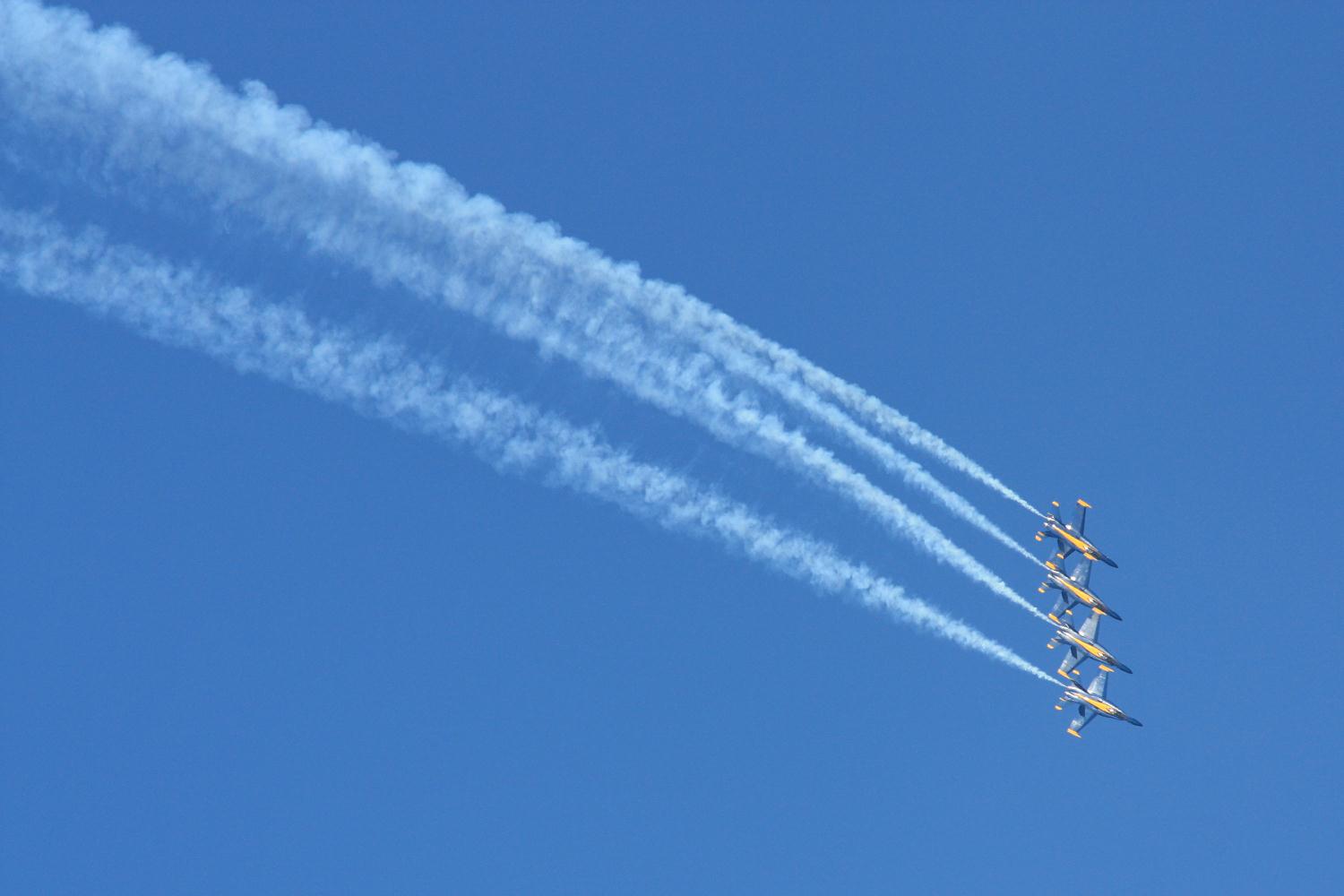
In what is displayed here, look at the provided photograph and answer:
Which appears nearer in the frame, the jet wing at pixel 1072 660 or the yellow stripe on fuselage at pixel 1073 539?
the yellow stripe on fuselage at pixel 1073 539

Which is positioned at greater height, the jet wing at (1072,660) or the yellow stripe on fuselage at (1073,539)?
the yellow stripe on fuselage at (1073,539)

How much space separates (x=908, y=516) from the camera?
51781mm

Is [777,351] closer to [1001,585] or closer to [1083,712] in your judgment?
[1001,585]

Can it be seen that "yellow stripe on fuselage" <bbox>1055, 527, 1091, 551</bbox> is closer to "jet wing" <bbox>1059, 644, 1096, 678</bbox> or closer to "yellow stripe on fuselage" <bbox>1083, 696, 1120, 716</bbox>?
"jet wing" <bbox>1059, 644, 1096, 678</bbox>

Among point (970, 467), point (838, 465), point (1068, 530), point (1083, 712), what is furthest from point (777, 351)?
point (1083, 712)

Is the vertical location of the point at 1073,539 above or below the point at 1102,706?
above

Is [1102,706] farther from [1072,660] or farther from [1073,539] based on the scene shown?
[1073,539]

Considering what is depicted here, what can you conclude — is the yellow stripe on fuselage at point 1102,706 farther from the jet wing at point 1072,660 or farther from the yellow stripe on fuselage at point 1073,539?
the yellow stripe on fuselage at point 1073,539

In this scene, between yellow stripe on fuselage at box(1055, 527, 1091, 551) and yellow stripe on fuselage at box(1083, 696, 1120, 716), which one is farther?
yellow stripe on fuselage at box(1083, 696, 1120, 716)

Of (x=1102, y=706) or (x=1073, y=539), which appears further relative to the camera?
(x=1102, y=706)

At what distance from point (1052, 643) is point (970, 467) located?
1256 centimetres

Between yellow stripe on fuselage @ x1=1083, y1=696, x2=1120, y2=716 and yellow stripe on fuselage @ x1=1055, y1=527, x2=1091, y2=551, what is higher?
yellow stripe on fuselage @ x1=1055, y1=527, x2=1091, y2=551

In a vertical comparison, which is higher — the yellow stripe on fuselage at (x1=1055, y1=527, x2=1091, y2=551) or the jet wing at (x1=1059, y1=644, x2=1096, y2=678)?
the yellow stripe on fuselage at (x1=1055, y1=527, x2=1091, y2=551)

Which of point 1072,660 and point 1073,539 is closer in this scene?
point 1073,539
